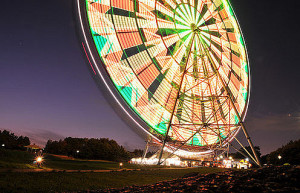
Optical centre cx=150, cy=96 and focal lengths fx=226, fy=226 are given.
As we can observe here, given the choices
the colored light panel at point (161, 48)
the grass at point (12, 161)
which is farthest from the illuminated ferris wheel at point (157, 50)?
the grass at point (12, 161)

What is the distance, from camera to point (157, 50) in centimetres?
1848

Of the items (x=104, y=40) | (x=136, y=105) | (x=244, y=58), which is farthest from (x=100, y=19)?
(x=244, y=58)

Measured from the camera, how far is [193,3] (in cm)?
1691

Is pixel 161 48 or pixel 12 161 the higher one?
pixel 161 48

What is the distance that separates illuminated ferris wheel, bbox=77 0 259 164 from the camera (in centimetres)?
1499

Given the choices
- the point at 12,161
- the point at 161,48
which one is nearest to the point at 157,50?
the point at 161,48

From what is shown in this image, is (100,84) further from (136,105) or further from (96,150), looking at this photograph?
(96,150)

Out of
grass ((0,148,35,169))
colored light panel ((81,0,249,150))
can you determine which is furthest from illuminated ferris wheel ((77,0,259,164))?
grass ((0,148,35,169))

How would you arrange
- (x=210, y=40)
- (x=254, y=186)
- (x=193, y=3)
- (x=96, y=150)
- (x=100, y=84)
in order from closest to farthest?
1. (x=254, y=186)
2. (x=100, y=84)
3. (x=193, y=3)
4. (x=210, y=40)
5. (x=96, y=150)

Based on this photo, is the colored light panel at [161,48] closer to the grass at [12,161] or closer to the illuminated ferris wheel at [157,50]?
the illuminated ferris wheel at [157,50]

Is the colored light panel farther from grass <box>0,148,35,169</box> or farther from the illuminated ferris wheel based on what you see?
grass <box>0,148,35,169</box>

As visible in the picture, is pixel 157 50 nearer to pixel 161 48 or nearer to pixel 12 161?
pixel 161 48

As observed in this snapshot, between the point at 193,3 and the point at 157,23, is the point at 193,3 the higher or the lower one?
the higher one

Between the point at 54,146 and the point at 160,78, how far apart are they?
7333 centimetres
